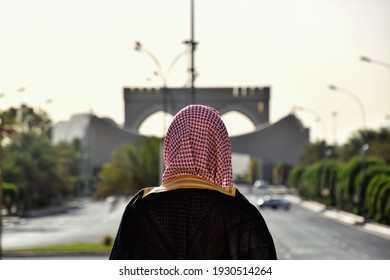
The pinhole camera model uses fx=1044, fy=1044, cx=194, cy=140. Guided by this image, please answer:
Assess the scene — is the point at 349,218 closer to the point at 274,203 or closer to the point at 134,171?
the point at 274,203

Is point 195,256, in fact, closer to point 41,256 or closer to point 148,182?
point 148,182

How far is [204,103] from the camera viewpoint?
90.0 feet

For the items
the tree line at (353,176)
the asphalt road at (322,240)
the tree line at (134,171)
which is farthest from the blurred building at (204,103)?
the asphalt road at (322,240)

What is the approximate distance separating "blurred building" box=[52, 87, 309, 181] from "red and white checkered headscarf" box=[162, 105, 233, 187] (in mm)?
15247

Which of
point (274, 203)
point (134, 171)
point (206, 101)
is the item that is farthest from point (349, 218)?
point (134, 171)

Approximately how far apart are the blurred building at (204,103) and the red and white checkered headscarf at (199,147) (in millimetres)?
15247

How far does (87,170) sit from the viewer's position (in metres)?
105

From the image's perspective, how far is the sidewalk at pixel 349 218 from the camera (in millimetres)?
45750

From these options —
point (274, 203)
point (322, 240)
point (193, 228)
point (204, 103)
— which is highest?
point (193, 228)

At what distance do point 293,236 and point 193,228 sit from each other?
1489 inches

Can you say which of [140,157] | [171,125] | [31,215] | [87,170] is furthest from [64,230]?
[87,170]

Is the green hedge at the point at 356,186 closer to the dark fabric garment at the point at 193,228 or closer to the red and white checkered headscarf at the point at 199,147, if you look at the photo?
the red and white checkered headscarf at the point at 199,147

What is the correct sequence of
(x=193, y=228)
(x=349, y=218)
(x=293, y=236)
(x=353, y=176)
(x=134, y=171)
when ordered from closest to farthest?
(x=193, y=228) → (x=134, y=171) → (x=293, y=236) → (x=353, y=176) → (x=349, y=218)

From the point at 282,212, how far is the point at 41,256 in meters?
36.5
